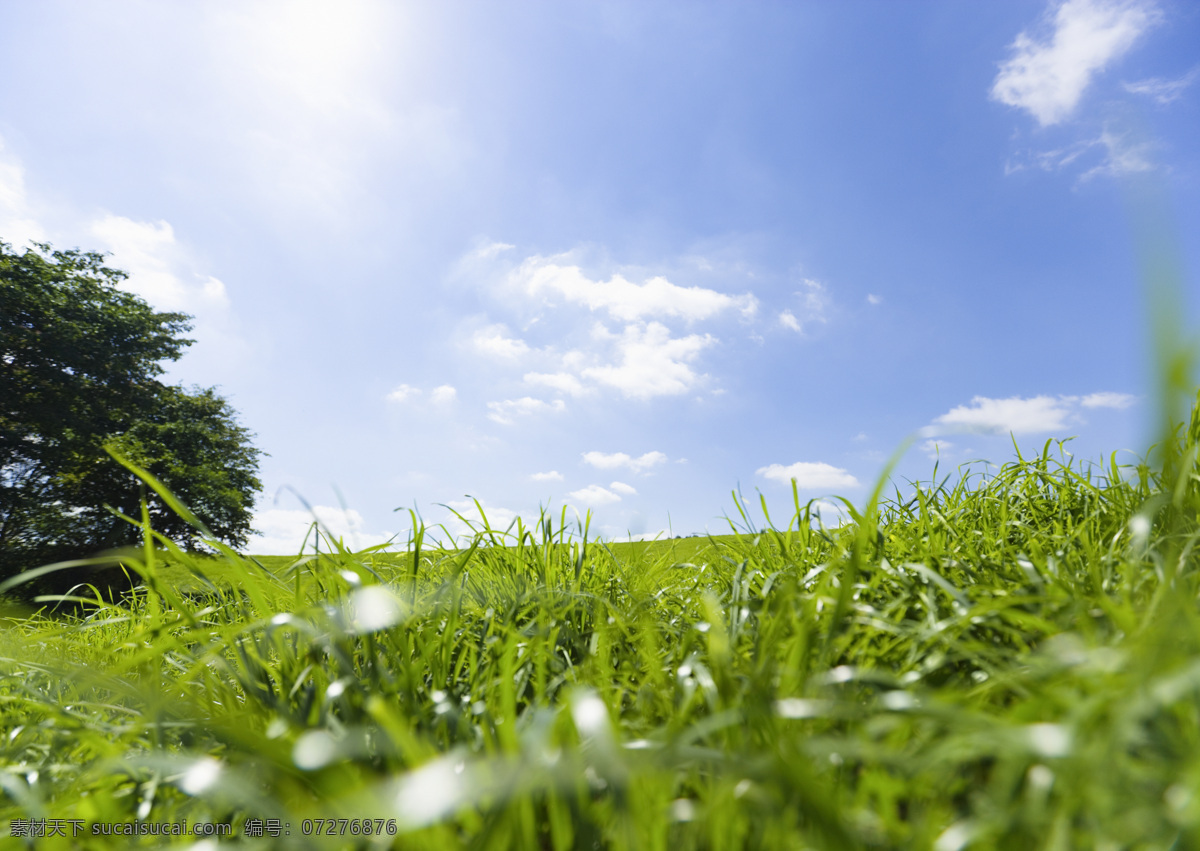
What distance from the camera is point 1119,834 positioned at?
649mm

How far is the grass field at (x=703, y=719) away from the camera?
28.2 inches

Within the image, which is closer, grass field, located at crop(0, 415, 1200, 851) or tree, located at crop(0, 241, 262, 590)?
grass field, located at crop(0, 415, 1200, 851)

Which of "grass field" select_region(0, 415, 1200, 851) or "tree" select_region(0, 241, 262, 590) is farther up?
"tree" select_region(0, 241, 262, 590)

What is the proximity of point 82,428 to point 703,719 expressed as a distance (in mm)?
23041

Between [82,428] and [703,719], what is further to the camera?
[82,428]

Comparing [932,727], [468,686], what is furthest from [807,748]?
[468,686]

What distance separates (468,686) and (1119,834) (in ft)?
4.00

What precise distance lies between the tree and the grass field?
19068 mm

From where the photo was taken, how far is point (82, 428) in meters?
17.8

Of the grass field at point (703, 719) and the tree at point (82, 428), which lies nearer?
the grass field at point (703, 719)

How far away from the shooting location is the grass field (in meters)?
0.72

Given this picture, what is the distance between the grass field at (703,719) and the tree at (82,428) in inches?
751

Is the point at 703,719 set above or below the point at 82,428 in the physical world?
below

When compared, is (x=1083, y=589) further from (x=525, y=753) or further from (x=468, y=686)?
(x=468, y=686)
